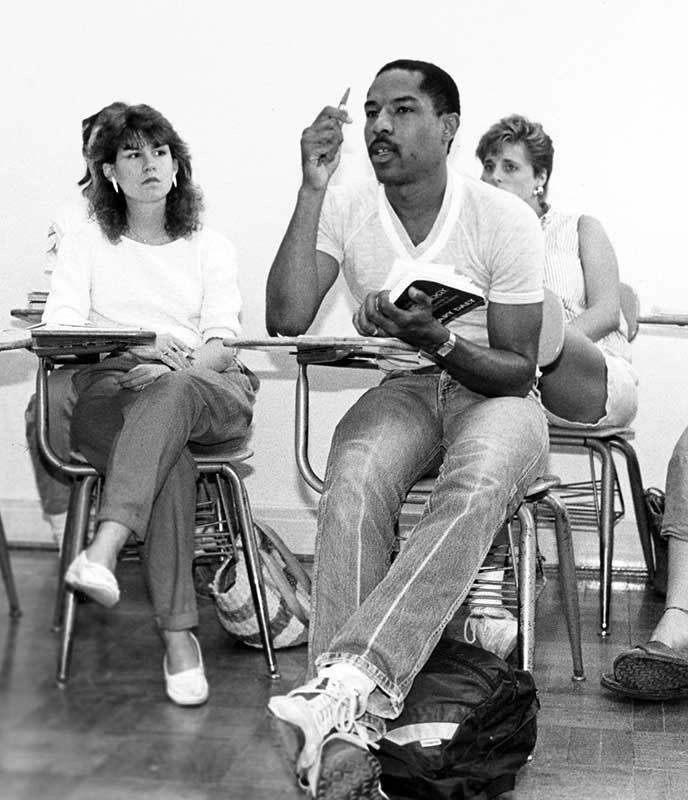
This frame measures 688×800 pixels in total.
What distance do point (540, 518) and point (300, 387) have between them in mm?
771

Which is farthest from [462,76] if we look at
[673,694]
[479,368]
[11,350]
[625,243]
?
[11,350]

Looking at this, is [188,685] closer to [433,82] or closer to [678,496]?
[433,82]

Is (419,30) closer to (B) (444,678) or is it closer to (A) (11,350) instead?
(B) (444,678)

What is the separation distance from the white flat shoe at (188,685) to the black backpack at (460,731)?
0.59 metres

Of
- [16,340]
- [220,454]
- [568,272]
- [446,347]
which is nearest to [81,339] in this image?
[16,340]

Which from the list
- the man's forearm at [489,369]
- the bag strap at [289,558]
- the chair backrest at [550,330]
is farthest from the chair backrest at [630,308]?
the bag strap at [289,558]

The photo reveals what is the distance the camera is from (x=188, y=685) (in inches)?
33.3

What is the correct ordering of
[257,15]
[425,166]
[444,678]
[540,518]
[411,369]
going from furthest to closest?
[540,518], [257,15], [411,369], [425,166], [444,678]

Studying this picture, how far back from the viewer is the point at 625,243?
2.71 meters

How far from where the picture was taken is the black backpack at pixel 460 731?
1393 millimetres

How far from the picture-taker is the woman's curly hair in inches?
34.1

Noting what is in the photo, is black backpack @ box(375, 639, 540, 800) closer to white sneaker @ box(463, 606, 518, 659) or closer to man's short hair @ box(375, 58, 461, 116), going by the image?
white sneaker @ box(463, 606, 518, 659)

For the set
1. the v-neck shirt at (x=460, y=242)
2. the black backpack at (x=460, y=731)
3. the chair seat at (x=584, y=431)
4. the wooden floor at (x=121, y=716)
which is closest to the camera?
the wooden floor at (x=121, y=716)

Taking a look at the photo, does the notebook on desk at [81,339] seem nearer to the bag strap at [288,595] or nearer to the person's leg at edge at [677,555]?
the bag strap at [288,595]
